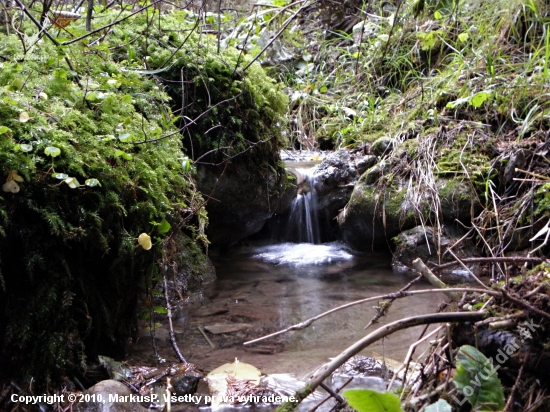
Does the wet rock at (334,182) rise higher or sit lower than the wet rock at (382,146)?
lower

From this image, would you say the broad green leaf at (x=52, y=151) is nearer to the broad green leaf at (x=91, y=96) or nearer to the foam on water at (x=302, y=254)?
the broad green leaf at (x=91, y=96)

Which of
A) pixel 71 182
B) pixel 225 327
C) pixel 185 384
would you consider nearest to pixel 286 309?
pixel 225 327

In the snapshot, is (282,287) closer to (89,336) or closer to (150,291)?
(150,291)

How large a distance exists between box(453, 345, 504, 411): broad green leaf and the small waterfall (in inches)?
175

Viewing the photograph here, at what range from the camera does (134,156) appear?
2504 mm

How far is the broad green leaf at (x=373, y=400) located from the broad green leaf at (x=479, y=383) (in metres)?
0.23

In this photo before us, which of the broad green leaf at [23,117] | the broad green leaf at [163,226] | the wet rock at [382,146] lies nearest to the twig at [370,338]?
the broad green leaf at [163,226]

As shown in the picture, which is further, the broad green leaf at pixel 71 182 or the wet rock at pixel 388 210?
the wet rock at pixel 388 210

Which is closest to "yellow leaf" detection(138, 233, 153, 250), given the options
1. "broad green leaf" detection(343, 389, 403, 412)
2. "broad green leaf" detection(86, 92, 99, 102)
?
"broad green leaf" detection(86, 92, 99, 102)

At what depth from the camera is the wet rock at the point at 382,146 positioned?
5.29 metres

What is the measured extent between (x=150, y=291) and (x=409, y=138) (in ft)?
12.1

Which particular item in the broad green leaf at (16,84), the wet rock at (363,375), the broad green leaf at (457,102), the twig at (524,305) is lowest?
the wet rock at (363,375)

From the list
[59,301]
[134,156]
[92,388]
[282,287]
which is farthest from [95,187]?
[282,287]

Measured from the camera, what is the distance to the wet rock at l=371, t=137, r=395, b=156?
5.29 meters
